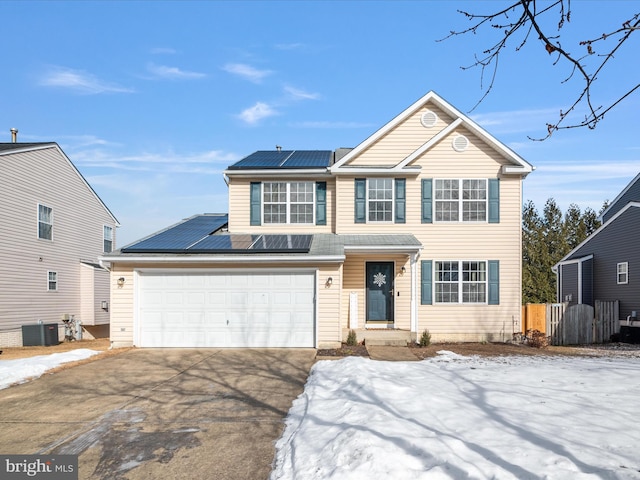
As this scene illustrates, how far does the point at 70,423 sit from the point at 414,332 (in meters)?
10.5

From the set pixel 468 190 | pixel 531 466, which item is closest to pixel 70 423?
pixel 531 466

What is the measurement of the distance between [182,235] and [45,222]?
26.5 feet

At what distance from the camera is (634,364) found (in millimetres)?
11031

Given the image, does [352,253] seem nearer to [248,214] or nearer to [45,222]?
[248,214]

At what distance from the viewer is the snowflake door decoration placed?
15.9 meters

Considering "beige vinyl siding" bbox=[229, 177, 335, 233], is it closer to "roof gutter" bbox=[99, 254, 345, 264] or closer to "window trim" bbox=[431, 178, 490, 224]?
"roof gutter" bbox=[99, 254, 345, 264]

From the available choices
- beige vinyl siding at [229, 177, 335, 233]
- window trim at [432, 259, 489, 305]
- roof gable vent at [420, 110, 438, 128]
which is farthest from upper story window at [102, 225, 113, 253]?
window trim at [432, 259, 489, 305]

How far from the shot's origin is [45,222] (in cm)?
1984

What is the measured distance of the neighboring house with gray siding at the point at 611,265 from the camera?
18625 mm

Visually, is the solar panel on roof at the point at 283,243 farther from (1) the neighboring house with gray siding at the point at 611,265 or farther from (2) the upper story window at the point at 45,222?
(1) the neighboring house with gray siding at the point at 611,265

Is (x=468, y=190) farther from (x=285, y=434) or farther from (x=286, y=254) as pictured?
(x=285, y=434)

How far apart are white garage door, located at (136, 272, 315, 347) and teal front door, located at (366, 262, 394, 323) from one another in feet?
8.81

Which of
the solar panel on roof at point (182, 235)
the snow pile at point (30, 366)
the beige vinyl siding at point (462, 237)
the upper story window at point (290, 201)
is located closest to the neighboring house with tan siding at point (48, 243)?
the solar panel on roof at point (182, 235)

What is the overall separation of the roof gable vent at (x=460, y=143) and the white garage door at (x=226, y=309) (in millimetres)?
7033
